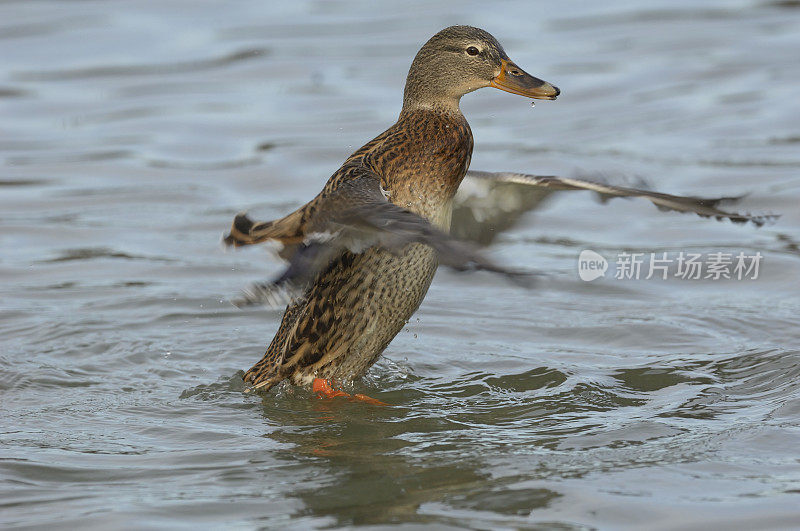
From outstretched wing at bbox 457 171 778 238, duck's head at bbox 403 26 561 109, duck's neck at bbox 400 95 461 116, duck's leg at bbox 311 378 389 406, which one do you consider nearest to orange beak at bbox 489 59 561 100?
duck's head at bbox 403 26 561 109

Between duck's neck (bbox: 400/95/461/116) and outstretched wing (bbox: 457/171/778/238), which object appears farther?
duck's neck (bbox: 400/95/461/116)

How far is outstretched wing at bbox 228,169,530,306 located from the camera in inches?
174

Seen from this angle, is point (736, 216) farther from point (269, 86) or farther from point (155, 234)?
point (269, 86)

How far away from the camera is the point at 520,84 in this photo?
6.04m

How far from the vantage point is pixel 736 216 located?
18.0 feet

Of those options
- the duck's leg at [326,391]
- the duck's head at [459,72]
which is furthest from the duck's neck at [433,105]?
the duck's leg at [326,391]

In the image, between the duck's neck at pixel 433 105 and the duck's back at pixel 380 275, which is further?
the duck's neck at pixel 433 105

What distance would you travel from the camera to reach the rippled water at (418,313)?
464 cm

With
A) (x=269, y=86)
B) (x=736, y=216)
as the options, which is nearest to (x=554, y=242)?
(x=736, y=216)

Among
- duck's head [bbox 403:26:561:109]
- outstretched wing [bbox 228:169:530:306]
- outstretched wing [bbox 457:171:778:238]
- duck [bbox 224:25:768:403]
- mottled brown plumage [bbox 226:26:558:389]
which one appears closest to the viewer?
outstretched wing [bbox 228:169:530:306]

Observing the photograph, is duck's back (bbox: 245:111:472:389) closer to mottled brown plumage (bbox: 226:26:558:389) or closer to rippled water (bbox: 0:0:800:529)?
mottled brown plumage (bbox: 226:26:558:389)

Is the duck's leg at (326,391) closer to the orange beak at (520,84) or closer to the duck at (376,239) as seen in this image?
the duck at (376,239)

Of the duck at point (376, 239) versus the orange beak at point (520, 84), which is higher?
the orange beak at point (520, 84)

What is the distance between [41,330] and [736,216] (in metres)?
3.63
